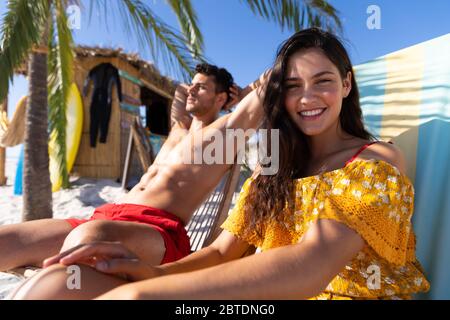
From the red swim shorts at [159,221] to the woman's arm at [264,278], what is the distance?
2.92ft

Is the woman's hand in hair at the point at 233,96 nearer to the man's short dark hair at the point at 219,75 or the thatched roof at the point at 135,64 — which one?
the man's short dark hair at the point at 219,75

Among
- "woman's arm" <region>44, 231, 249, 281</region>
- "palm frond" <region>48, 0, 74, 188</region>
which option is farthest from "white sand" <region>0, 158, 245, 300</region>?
"woman's arm" <region>44, 231, 249, 281</region>

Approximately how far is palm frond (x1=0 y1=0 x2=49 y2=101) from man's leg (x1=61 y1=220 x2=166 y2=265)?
8.77ft

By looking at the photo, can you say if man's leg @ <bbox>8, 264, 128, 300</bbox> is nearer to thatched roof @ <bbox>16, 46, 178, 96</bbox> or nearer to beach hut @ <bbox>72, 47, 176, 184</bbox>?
beach hut @ <bbox>72, 47, 176, 184</bbox>

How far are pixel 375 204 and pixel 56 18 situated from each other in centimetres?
517

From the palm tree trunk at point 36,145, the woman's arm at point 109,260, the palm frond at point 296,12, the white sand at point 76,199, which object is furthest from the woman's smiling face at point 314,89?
the white sand at point 76,199

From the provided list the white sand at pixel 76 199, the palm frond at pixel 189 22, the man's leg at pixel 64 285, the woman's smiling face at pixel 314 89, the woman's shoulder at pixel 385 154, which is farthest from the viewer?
the white sand at pixel 76 199

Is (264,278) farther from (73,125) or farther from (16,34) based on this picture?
(73,125)

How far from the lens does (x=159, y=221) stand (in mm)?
1743

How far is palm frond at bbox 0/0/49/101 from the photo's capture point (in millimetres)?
3418

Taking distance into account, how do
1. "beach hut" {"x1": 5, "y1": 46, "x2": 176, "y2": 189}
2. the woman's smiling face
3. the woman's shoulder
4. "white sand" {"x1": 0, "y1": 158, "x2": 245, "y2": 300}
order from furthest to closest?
1. "beach hut" {"x1": 5, "y1": 46, "x2": 176, "y2": 189}
2. "white sand" {"x1": 0, "y1": 158, "x2": 245, "y2": 300}
3. the woman's smiling face
4. the woman's shoulder

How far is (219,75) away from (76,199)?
506cm

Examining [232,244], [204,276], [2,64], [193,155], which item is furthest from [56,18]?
[204,276]

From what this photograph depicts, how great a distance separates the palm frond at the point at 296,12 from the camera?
3.93m
